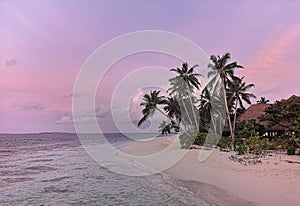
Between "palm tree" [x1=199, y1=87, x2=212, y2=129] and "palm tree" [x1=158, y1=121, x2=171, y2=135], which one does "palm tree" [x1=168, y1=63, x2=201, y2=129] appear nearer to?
"palm tree" [x1=199, y1=87, x2=212, y2=129]

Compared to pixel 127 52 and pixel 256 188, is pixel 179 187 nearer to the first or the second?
pixel 256 188

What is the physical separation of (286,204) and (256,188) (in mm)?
2337

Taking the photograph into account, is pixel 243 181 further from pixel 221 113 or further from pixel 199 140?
pixel 221 113

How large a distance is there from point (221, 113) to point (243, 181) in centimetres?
2442

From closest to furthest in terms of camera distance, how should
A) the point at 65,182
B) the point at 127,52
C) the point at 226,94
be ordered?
1. the point at 65,182
2. the point at 127,52
3. the point at 226,94

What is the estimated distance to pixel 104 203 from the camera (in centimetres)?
1133

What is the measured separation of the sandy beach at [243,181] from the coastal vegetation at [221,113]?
13.1 ft

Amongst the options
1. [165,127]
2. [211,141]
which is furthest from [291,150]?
[165,127]

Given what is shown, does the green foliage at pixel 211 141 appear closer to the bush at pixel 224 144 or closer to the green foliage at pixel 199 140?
the green foliage at pixel 199 140

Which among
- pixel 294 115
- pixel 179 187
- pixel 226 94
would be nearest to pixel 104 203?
pixel 179 187

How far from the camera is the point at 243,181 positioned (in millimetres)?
12875

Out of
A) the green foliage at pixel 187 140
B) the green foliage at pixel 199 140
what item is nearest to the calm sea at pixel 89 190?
the green foliage at pixel 187 140

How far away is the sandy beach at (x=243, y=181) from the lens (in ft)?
32.9

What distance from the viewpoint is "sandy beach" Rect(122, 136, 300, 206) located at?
10.0 metres
